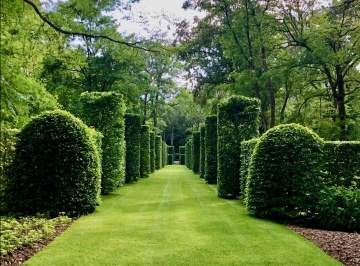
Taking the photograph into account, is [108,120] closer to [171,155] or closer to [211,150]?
[211,150]

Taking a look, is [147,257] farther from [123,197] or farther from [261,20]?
[261,20]

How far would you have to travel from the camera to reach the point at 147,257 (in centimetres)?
477

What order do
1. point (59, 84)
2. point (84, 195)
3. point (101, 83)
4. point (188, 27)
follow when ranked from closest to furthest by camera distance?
point (84, 195), point (59, 84), point (101, 83), point (188, 27)

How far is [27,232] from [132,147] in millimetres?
11672

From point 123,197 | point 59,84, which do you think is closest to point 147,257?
point 123,197

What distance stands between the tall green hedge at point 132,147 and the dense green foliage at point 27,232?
10.0 m

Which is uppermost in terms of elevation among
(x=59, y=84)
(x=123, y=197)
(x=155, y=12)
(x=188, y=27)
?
(x=188, y=27)

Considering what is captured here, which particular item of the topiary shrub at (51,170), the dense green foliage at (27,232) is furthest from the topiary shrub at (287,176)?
the dense green foliage at (27,232)

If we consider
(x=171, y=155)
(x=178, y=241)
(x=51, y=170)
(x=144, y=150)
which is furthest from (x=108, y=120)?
(x=171, y=155)

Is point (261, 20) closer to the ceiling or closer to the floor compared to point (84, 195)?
closer to the ceiling

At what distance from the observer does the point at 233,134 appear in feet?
38.4

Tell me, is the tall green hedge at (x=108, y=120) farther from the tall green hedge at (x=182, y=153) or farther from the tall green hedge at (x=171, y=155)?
the tall green hedge at (x=171, y=155)

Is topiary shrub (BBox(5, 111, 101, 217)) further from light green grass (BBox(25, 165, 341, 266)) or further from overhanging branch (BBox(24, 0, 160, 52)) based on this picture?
overhanging branch (BBox(24, 0, 160, 52))

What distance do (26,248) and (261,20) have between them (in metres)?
17.1
